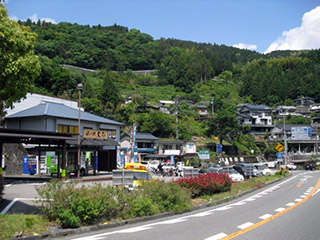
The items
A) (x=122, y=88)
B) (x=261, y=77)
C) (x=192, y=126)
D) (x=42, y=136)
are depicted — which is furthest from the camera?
(x=261, y=77)

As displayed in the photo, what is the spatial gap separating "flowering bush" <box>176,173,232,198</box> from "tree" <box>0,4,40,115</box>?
28.9 ft

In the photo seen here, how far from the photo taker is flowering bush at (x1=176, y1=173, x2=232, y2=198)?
16.2 m

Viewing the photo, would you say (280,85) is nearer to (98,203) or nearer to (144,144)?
(144,144)

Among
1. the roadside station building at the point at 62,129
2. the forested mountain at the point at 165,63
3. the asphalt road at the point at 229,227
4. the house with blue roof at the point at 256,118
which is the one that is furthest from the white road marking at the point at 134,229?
the house with blue roof at the point at 256,118

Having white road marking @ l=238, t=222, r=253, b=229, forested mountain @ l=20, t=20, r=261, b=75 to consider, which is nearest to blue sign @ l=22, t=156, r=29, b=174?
white road marking @ l=238, t=222, r=253, b=229

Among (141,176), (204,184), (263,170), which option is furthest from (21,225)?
(263,170)

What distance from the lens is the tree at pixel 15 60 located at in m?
13.4

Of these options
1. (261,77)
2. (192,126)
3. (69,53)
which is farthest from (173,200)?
(69,53)

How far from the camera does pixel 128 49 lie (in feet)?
481

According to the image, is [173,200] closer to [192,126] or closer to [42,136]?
[42,136]

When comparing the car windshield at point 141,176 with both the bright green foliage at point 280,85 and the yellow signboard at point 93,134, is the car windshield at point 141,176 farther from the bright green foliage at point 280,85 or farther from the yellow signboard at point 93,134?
the bright green foliage at point 280,85

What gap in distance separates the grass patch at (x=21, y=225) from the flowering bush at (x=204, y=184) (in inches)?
327

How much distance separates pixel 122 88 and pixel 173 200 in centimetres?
9068

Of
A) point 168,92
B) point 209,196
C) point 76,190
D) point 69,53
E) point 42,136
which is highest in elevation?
point 69,53
